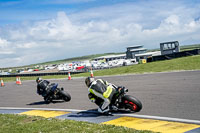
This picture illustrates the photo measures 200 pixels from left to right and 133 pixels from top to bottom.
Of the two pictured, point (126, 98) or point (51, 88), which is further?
point (51, 88)

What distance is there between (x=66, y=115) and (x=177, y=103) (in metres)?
3.65

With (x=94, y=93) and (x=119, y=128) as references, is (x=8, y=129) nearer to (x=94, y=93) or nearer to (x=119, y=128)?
(x=94, y=93)

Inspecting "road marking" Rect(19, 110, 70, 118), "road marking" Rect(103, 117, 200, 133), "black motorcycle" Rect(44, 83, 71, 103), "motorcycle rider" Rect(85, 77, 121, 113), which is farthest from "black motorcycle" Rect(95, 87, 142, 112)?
"black motorcycle" Rect(44, 83, 71, 103)

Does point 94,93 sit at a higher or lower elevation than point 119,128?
higher

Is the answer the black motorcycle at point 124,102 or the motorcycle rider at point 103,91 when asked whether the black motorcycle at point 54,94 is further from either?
the black motorcycle at point 124,102

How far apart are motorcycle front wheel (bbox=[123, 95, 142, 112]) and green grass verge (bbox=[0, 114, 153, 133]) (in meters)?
1.38

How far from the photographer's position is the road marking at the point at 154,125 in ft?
19.3

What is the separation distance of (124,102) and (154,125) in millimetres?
1739

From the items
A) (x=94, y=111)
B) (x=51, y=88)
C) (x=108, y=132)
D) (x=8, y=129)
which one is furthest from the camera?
(x=51, y=88)

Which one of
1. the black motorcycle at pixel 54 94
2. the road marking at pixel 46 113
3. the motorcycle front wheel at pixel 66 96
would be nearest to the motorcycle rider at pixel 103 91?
the road marking at pixel 46 113

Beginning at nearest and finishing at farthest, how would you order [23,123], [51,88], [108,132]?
[108,132] < [23,123] < [51,88]

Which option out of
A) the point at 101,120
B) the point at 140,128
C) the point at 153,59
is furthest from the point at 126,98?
the point at 153,59

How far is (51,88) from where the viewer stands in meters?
12.1

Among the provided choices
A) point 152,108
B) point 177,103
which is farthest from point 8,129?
point 177,103
